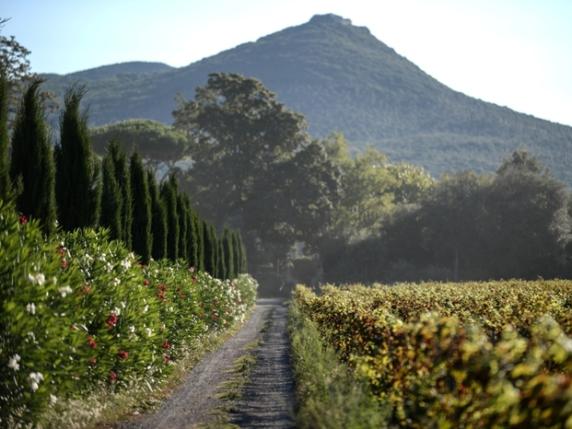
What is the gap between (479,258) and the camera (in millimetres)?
68625

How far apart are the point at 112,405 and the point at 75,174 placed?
24.9 ft

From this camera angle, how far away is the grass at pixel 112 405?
11094mm

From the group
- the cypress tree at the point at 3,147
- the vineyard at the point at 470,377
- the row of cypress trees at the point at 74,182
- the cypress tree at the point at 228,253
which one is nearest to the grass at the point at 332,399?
the vineyard at the point at 470,377

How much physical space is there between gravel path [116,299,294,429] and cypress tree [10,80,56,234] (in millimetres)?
4128

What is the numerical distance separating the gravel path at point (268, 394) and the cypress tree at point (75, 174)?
4924mm

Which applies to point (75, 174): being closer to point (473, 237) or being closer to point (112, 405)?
point (112, 405)

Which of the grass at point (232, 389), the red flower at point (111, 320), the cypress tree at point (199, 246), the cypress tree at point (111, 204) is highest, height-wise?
the cypress tree at point (111, 204)

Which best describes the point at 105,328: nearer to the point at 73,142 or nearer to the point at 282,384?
the point at 282,384

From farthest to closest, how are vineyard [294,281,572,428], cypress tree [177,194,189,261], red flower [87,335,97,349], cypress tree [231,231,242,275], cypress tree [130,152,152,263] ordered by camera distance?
cypress tree [231,231,242,275] → cypress tree [177,194,189,261] → cypress tree [130,152,152,263] → red flower [87,335,97,349] → vineyard [294,281,572,428]

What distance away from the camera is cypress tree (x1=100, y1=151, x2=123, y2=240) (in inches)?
819

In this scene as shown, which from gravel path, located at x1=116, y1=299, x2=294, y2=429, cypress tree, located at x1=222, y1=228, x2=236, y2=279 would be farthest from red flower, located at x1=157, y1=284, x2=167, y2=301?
cypress tree, located at x1=222, y1=228, x2=236, y2=279

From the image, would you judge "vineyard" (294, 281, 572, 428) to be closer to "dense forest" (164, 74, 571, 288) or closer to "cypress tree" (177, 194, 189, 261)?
"cypress tree" (177, 194, 189, 261)

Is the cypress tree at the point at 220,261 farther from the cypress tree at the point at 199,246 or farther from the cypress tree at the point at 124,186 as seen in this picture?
the cypress tree at the point at 124,186

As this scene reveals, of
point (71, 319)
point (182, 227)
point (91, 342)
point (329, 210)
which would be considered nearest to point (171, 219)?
point (182, 227)
